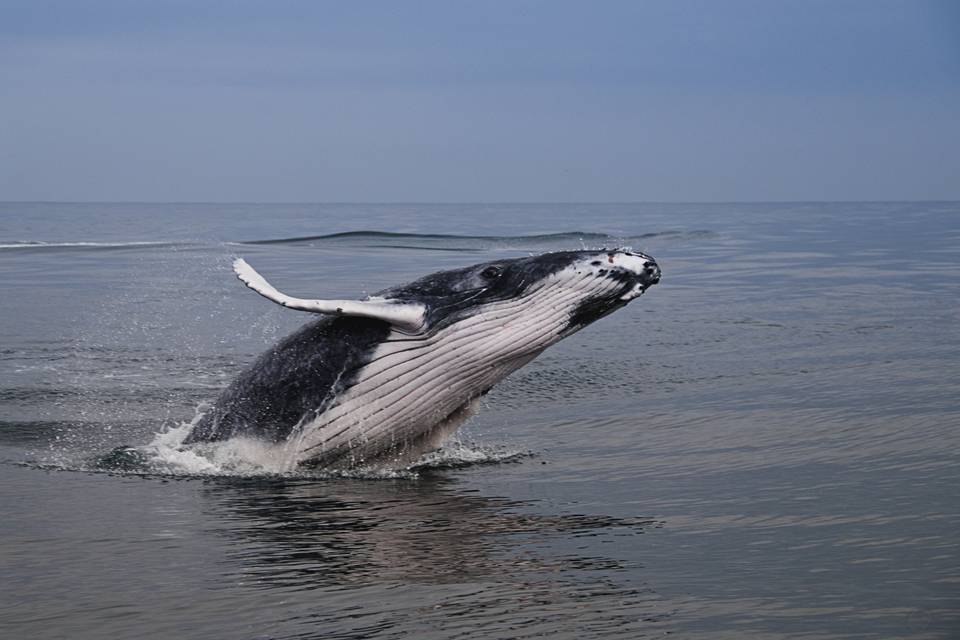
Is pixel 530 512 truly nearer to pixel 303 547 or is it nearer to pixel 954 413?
pixel 303 547

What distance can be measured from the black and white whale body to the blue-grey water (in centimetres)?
37

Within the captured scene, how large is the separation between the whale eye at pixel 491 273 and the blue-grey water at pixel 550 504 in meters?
1.41

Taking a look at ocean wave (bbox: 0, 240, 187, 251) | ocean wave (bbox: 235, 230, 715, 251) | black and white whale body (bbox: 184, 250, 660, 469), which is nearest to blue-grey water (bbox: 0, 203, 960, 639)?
black and white whale body (bbox: 184, 250, 660, 469)

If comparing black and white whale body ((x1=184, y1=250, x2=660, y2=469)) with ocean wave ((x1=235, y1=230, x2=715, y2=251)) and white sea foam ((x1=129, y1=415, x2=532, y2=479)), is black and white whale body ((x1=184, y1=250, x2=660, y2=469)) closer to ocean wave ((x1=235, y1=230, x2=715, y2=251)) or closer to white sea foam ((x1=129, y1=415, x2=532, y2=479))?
white sea foam ((x1=129, y1=415, x2=532, y2=479))

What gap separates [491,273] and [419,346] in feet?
2.37

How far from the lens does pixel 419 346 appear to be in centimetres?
902

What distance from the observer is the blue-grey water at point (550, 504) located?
610cm

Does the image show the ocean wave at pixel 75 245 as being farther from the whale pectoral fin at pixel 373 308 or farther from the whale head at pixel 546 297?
the whale head at pixel 546 297

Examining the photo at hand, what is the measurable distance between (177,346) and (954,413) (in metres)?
9.91

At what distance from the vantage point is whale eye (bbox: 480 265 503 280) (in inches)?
363

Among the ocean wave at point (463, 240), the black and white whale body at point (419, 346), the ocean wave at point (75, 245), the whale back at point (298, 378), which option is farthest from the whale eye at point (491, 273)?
the ocean wave at point (463, 240)

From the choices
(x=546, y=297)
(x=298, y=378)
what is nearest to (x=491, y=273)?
(x=546, y=297)

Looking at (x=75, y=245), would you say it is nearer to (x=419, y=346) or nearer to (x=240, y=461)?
(x=240, y=461)

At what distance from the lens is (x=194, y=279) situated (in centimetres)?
3059
